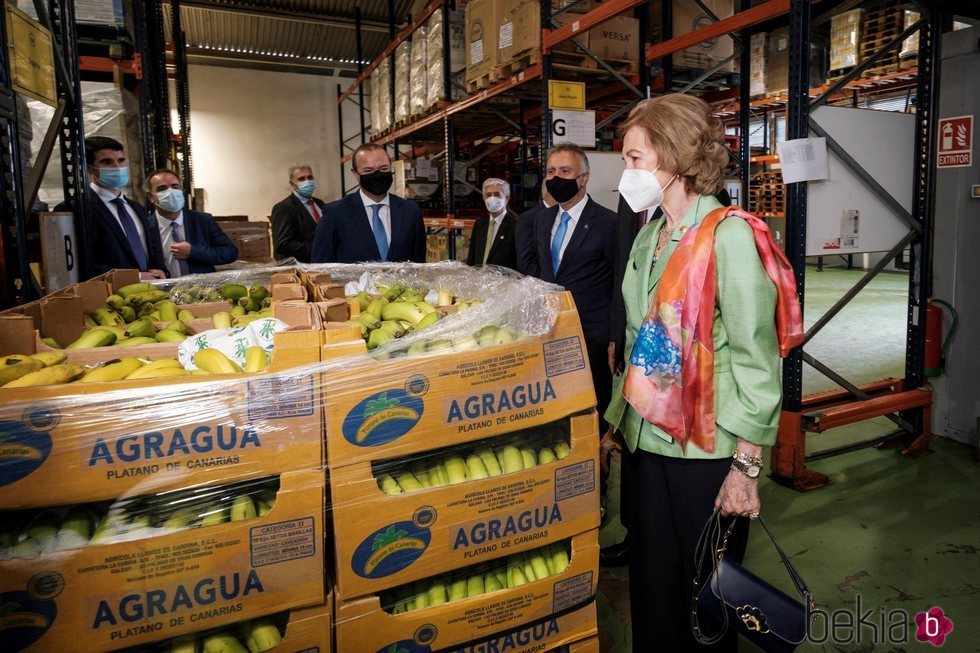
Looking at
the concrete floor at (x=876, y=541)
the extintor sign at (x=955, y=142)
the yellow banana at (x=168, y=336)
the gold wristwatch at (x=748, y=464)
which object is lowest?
the concrete floor at (x=876, y=541)

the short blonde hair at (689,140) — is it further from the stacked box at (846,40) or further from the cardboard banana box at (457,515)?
the stacked box at (846,40)

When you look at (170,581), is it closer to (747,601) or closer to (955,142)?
(747,601)

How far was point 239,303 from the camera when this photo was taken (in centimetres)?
298

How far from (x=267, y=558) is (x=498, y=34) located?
18.9 ft

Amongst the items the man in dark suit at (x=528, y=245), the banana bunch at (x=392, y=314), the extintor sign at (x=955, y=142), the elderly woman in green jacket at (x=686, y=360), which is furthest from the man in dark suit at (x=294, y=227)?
the extintor sign at (x=955, y=142)

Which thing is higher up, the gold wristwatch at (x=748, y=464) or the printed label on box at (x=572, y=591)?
the gold wristwatch at (x=748, y=464)

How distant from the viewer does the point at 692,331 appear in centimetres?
169

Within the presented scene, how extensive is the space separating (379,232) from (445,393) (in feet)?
10.2

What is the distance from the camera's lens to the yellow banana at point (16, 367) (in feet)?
5.09

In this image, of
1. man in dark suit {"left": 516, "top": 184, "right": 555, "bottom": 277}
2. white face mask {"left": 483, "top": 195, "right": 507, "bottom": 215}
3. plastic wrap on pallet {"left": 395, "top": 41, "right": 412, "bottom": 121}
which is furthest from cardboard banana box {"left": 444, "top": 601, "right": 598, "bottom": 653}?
plastic wrap on pallet {"left": 395, "top": 41, "right": 412, "bottom": 121}

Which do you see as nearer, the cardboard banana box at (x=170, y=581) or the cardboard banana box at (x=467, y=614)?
the cardboard banana box at (x=170, y=581)

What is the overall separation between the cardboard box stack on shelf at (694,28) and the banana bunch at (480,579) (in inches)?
221

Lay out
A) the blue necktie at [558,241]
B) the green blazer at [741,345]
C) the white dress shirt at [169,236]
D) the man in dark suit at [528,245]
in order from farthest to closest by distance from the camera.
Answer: the white dress shirt at [169,236] < the man in dark suit at [528,245] < the blue necktie at [558,241] < the green blazer at [741,345]

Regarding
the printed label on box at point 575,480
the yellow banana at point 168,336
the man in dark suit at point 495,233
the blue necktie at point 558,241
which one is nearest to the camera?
the printed label on box at point 575,480
